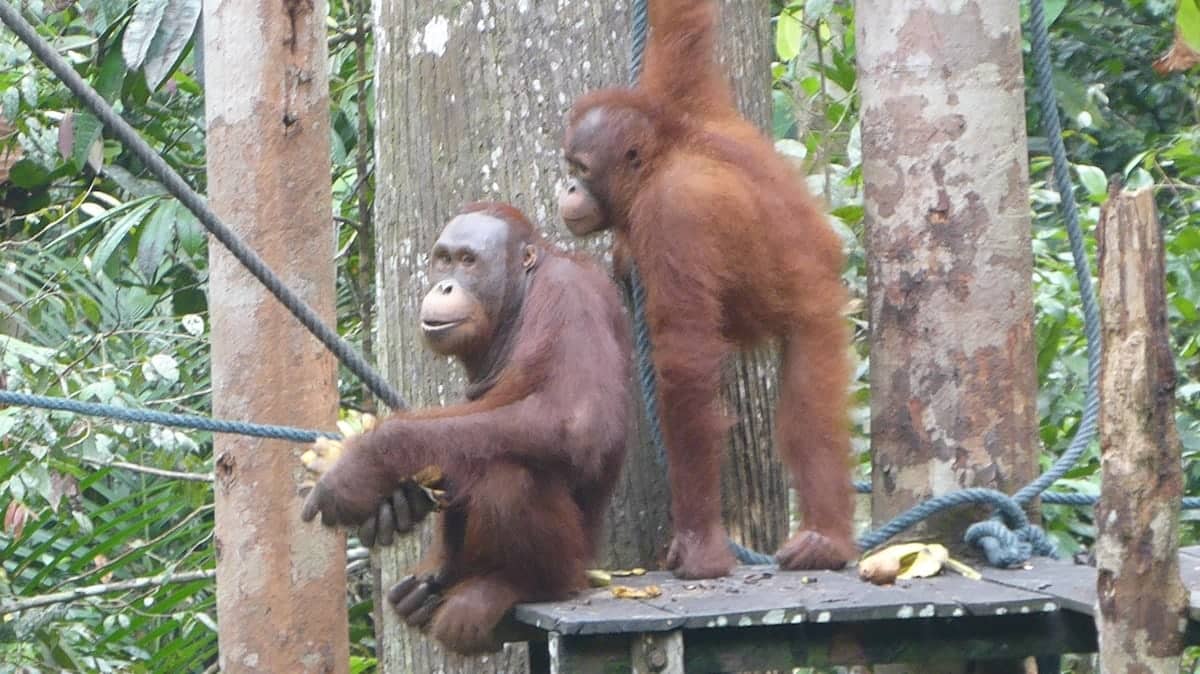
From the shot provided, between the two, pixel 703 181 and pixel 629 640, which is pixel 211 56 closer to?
pixel 703 181

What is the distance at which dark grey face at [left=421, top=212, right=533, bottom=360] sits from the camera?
301 cm

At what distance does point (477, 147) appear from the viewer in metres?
3.22

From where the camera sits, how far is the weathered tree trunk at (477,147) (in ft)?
10.6

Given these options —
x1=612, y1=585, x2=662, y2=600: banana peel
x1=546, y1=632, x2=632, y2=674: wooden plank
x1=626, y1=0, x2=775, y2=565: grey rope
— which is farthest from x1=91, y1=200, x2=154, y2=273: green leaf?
x1=546, y1=632, x2=632, y2=674: wooden plank

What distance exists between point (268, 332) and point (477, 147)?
22.8 inches

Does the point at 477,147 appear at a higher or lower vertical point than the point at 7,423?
higher

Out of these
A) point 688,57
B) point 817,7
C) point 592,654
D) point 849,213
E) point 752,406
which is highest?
point 817,7

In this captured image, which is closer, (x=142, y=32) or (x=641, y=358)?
(x=641, y=358)

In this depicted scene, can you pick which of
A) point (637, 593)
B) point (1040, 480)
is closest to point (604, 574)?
point (637, 593)

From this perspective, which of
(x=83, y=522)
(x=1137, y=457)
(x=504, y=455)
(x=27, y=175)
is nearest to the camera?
(x=1137, y=457)

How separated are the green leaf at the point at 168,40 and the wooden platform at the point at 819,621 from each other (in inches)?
69.8

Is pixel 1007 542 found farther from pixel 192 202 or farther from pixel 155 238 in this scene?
pixel 155 238

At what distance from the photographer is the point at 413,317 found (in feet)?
10.8

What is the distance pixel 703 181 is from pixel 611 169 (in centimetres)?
20
